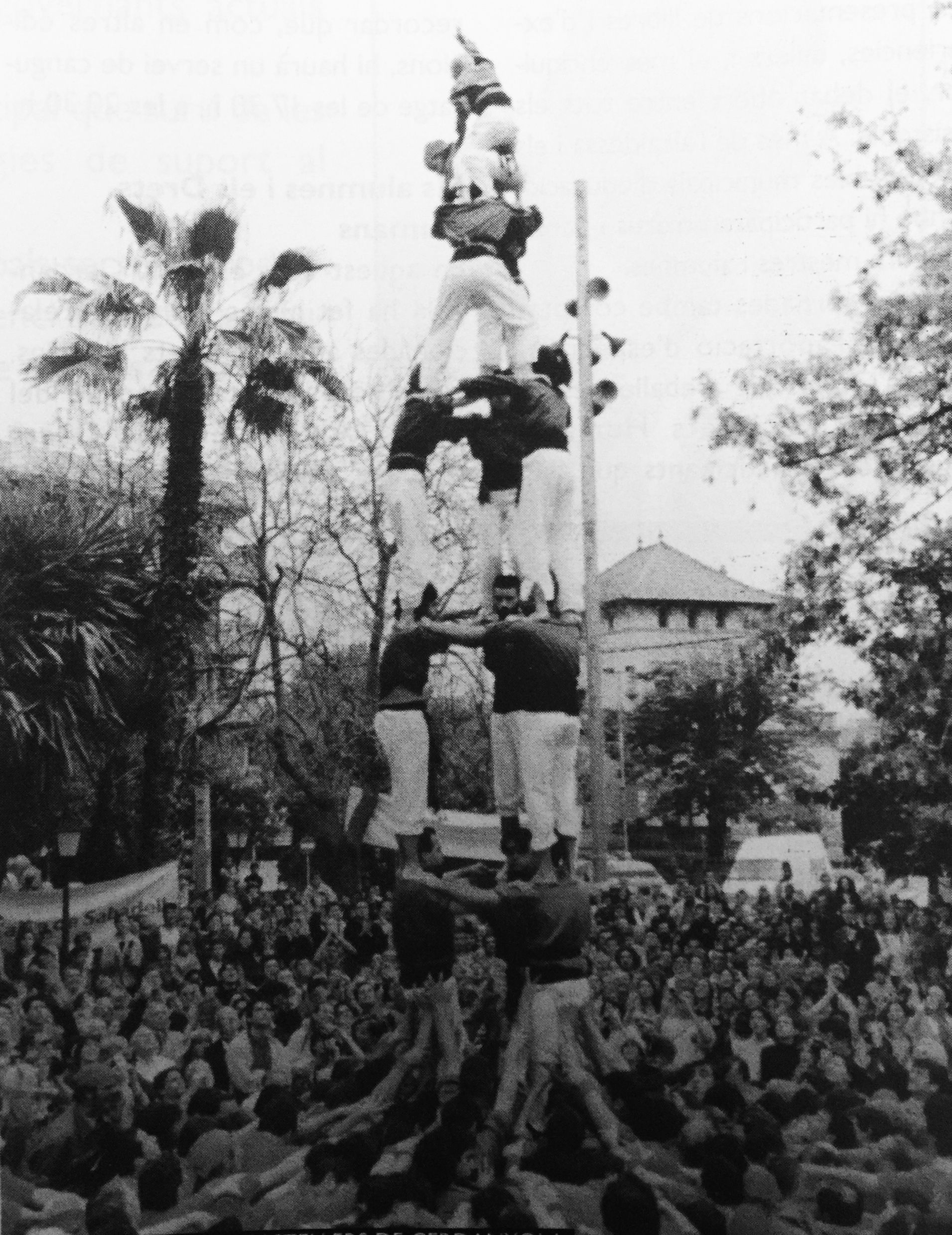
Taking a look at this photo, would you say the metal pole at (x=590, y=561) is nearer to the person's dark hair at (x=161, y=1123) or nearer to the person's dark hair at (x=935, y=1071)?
the person's dark hair at (x=935, y=1071)

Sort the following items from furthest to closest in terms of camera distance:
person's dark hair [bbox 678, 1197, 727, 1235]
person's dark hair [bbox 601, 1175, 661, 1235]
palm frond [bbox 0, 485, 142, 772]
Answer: palm frond [bbox 0, 485, 142, 772]
person's dark hair [bbox 678, 1197, 727, 1235]
person's dark hair [bbox 601, 1175, 661, 1235]

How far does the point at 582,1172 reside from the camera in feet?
19.8

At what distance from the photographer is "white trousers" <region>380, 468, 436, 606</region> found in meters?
7.55

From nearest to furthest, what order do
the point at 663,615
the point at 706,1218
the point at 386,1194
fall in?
the point at 706,1218 → the point at 386,1194 → the point at 663,615

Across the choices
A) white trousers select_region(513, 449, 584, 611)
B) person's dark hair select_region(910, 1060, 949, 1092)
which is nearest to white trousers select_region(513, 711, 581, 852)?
white trousers select_region(513, 449, 584, 611)

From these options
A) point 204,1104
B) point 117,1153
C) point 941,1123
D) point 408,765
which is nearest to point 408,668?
point 408,765

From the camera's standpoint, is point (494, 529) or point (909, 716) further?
point (909, 716)

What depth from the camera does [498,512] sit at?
7648 millimetres

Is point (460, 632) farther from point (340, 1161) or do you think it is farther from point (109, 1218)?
point (109, 1218)

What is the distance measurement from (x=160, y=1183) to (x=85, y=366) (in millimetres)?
6507

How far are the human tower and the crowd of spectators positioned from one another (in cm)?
99

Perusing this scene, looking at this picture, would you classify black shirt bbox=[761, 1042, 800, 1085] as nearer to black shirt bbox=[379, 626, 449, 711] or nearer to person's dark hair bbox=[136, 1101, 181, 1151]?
black shirt bbox=[379, 626, 449, 711]

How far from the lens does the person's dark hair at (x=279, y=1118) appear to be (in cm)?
640

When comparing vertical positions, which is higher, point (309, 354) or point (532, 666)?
point (309, 354)
